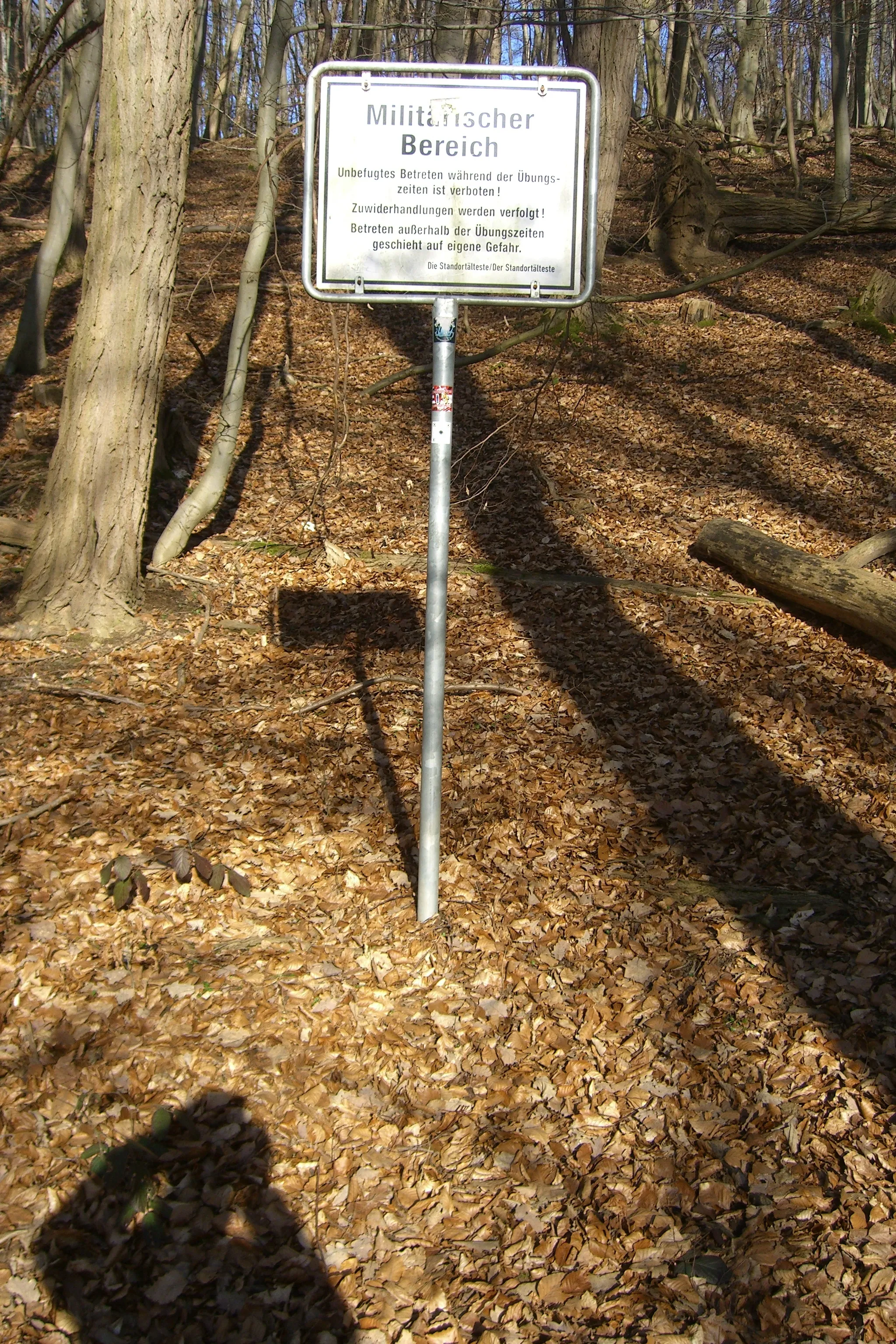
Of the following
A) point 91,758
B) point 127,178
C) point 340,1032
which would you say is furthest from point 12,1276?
point 127,178

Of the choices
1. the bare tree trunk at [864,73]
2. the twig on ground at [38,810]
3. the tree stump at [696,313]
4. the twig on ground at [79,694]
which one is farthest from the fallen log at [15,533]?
the bare tree trunk at [864,73]

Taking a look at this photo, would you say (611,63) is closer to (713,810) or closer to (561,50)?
(713,810)

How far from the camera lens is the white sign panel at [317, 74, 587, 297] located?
10.6 ft

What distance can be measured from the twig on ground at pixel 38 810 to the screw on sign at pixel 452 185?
8.70 ft

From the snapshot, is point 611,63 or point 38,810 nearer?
point 38,810

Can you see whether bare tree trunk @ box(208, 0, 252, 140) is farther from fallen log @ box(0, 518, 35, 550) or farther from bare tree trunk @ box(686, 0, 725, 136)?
fallen log @ box(0, 518, 35, 550)

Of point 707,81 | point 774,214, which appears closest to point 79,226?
point 774,214

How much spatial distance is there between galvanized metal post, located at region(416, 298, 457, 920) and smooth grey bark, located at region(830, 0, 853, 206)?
15.3 m

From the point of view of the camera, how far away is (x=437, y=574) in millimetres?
3566

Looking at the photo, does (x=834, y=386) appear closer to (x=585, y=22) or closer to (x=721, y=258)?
(x=721, y=258)

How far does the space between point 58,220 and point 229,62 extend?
2124cm

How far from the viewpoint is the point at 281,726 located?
220 inches

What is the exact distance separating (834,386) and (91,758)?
9.94 metres

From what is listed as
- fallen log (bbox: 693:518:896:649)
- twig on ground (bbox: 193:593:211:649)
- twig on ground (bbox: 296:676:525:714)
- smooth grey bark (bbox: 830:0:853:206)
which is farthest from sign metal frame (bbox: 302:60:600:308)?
smooth grey bark (bbox: 830:0:853:206)
